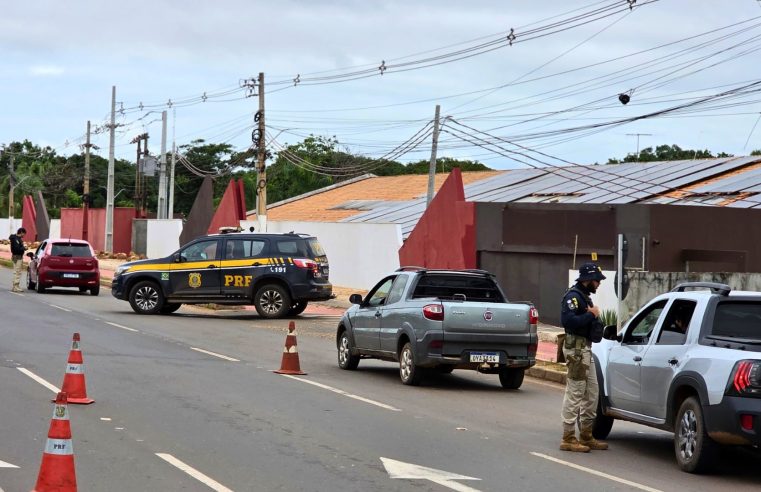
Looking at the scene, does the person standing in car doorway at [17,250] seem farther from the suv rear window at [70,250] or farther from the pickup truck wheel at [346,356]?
the pickup truck wheel at [346,356]

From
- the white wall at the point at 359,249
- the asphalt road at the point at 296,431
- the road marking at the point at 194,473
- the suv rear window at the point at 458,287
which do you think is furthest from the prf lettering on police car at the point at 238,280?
the road marking at the point at 194,473

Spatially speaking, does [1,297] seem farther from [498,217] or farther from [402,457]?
[402,457]

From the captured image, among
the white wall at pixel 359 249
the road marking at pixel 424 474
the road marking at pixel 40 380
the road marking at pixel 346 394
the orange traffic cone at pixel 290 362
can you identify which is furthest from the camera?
the white wall at pixel 359 249

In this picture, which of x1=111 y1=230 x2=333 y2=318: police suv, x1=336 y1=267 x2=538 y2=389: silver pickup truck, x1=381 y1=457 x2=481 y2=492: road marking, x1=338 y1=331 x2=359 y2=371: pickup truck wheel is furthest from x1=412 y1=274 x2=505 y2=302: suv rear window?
x1=111 y1=230 x2=333 y2=318: police suv

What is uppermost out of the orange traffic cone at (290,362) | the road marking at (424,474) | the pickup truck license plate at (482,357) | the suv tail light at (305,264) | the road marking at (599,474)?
the suv tail light at (305,264)

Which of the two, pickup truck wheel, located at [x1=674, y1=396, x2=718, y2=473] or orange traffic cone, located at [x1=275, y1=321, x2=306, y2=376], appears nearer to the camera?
pickup truck wheel, located at [x1=674, y1=396, x2=718, y2=473]

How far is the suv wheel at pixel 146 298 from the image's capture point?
27938mm

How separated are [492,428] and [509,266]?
16.7m

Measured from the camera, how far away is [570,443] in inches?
438

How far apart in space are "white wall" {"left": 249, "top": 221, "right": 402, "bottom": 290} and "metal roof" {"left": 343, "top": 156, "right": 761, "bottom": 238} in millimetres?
771

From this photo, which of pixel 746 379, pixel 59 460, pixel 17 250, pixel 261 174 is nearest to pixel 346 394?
pixel 746 379

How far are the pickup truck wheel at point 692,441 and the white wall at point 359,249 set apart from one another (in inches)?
1040

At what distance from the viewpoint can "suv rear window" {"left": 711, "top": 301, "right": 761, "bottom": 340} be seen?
1025 cm

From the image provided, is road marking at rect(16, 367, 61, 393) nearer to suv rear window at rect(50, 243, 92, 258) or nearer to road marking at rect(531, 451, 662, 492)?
road marking at rect(531, 451, 662, 492)
